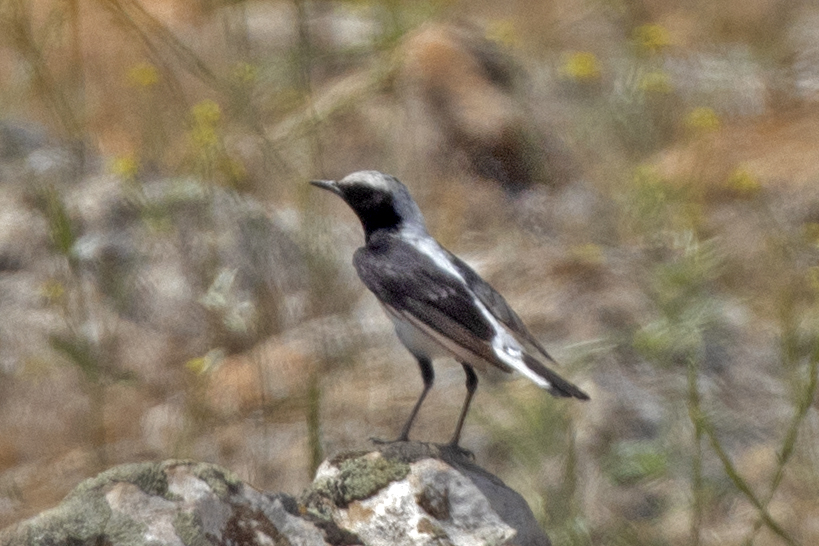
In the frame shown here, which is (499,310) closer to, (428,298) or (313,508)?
(428,298)

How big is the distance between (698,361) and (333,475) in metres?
3.20

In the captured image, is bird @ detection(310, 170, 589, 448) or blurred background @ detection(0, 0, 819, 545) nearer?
bird @ detection(310, 170, 589, 448)

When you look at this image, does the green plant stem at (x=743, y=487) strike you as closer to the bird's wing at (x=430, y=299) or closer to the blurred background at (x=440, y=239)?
the blurred background at (x=440, y=239)

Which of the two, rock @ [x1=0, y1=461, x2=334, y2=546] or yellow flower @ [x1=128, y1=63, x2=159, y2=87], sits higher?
yellow flower @ [x1=128, y1=63, x2=159, y2=87]

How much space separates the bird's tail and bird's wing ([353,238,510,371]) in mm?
137

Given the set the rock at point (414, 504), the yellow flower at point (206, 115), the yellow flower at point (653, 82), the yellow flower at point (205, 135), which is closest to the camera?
the rock at point (414, 504)

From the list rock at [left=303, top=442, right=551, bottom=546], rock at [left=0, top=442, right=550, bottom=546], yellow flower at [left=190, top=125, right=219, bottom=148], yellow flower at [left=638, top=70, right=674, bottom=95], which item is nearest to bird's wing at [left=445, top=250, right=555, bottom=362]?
rock at [left=0, top=442, right=550, bottom=546]

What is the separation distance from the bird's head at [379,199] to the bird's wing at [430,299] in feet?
1.05

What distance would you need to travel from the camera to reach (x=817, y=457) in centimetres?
521

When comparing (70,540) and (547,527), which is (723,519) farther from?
(70,540)

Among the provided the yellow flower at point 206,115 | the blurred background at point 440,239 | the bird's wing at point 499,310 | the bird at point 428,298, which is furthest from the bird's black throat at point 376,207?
the yellow flower at point 206,115

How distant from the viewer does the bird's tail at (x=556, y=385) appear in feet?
13.6

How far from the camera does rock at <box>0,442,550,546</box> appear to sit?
346cm

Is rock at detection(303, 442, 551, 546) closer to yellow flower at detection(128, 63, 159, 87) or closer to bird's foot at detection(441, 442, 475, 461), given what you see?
bird's foot at detection(441, 442, 475, 461)
